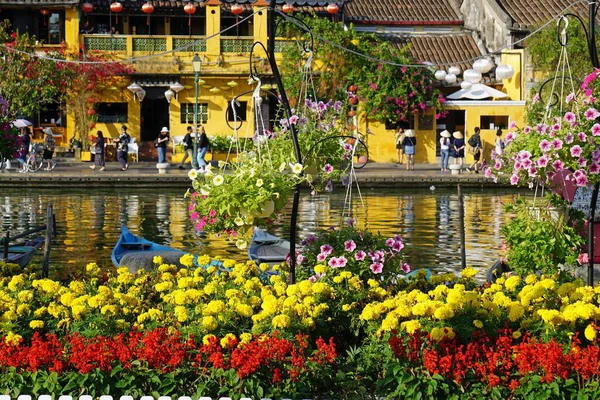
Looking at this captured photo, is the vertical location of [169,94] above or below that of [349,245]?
above

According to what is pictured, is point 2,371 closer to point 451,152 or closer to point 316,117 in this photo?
point 316,117

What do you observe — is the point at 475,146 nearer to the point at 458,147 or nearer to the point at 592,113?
the point at 458,147

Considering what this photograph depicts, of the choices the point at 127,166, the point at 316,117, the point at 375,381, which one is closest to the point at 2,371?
the point at 375,381

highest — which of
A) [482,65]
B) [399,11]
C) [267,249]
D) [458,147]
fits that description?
[399,11]

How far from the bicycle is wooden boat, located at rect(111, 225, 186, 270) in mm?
18027

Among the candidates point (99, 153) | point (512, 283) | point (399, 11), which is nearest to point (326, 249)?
point (512, 283)

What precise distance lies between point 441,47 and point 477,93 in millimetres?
4028

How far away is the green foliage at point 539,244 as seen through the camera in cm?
1300

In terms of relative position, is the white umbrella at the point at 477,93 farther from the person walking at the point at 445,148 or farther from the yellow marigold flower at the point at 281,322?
the yellow marigold flower at the point at 281,322

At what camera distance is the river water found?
21391 mm

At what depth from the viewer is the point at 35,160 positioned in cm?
3638

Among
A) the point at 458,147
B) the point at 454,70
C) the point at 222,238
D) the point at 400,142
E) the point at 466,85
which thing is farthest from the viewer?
the point at 454,70

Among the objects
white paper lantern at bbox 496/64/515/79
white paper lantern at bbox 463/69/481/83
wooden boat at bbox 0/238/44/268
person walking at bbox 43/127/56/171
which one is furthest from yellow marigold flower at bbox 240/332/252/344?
white paper lantern at bbox 496/64/515/79

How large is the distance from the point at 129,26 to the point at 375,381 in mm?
37274
